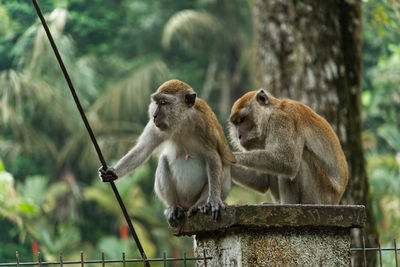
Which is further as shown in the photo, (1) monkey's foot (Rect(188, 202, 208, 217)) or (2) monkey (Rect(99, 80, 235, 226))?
(2) monkey (Rect(99, 80, 235, 226))

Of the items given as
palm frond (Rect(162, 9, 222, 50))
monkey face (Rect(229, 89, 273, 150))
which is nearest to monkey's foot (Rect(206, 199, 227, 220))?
monkey face (Rect(229, 89, 273, 150))

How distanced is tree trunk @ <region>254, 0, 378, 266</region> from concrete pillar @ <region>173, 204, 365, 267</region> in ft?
10.9

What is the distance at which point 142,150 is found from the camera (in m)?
5.09

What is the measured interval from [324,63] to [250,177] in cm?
255

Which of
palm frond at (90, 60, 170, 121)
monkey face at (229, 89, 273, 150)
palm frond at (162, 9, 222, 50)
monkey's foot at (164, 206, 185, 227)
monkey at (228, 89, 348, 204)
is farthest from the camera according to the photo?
palm frond at (162, 9, 222, 50)

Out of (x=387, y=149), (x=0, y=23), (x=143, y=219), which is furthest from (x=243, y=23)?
(x=0, y=23)

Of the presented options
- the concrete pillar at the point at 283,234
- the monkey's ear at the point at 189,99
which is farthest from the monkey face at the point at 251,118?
the concrete pillar at the point at 283,234

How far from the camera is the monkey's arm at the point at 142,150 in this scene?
497 cm

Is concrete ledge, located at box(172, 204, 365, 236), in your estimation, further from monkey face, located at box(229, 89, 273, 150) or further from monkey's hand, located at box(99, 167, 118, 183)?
monkey face, located at box(229, 89, 273, 150)

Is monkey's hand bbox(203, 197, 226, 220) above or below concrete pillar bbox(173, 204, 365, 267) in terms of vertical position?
above

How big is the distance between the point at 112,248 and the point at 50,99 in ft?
29.0

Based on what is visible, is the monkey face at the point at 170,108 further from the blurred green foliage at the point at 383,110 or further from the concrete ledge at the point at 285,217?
the blurred green foliage at the point at 383,110

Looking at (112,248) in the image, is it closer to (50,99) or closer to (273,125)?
(50,99)

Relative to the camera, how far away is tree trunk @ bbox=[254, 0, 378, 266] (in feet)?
23.5
